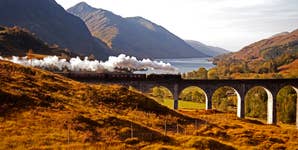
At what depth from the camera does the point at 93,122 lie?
125 ft

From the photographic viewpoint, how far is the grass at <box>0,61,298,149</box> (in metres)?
32.0

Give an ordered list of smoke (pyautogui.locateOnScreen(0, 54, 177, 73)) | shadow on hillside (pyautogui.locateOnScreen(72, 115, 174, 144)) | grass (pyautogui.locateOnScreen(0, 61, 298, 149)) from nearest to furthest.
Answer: grass (pyautogui.locateOnScreen(0, 61, 298, 149))
shadow on hillside (pyautogui.locateOnScreen(72, 115, 174, 144))
smoke (pyautogui.locateOnScreen(0, 54, 177, 73))

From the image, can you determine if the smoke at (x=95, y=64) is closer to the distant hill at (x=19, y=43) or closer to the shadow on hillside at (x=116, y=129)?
the shadow on hillside at (x=116, y=129)

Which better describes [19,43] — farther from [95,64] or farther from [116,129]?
[116,129]

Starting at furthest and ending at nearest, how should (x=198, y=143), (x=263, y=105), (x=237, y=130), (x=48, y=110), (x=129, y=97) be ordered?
(x=263, y=105), (x=129, y=97), (x=237, y=130), (x=48, y=110), (x=198, y=143)

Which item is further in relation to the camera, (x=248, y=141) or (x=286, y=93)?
(x=286, y=93)

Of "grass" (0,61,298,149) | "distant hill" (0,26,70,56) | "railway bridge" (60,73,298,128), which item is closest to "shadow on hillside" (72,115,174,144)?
"grass" (0,61,298,149)

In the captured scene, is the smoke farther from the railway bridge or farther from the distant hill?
the distant hill

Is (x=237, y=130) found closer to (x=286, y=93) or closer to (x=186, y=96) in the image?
(x=286, y=93)

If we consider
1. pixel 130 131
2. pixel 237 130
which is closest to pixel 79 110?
pixel 130 131

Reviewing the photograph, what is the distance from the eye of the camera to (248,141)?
4094cm

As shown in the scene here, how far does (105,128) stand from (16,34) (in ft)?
525

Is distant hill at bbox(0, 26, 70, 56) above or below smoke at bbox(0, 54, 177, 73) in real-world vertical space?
above

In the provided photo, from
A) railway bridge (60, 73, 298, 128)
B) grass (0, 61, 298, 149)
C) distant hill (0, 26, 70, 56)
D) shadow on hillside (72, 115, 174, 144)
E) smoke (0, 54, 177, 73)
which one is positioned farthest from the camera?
distant hill (0, 26, 70, 56)
